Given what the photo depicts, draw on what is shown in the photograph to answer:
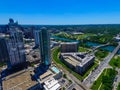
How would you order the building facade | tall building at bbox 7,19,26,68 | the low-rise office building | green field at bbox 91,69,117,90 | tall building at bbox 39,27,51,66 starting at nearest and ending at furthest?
green field at bbox 91,69,117,90 < tall building at bbox 39,27,51,66 < the low-rise office building < tall building at bbox 7,19,26,68 < the building facade

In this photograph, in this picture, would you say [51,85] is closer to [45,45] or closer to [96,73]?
[45,45]

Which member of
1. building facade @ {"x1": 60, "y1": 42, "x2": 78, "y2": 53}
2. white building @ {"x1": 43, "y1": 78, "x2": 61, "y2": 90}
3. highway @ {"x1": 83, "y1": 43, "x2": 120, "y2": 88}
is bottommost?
highway @ {"x1": 83, "y1": 43, "x2": 120, "y2": 88}

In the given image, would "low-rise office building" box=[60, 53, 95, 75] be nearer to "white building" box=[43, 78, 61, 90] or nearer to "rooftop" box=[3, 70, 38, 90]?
"white building" box=[43, 78, 61, 90]

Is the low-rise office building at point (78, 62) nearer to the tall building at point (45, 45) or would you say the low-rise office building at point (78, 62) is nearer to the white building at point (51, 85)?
the tall building at point (45, 45)

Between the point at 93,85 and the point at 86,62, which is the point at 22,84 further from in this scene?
the point at 86,62

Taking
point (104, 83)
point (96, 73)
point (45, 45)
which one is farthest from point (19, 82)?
point (96, 73)

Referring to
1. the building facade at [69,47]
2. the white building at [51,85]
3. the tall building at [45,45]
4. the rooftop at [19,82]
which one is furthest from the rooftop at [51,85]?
the building facade at [69,47]

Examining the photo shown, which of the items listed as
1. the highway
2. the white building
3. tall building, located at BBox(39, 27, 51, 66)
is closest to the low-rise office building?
the highway
